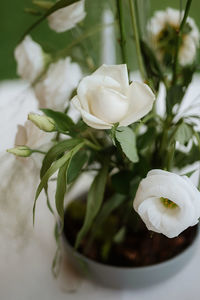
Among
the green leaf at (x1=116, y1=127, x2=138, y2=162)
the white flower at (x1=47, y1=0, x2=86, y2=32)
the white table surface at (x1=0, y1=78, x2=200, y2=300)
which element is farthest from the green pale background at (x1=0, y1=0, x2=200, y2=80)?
the green leaf at (x1=116, y1=127, x2=138, y2=162)

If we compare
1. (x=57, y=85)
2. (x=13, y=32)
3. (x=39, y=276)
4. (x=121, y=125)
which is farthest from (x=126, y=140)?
(x=13, y=32)

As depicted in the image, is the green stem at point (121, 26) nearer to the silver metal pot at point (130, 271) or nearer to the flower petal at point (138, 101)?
the flower petal at point (138, 101)

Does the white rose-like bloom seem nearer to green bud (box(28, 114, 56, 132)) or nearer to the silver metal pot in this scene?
green bud (box(28, 114, 56, 132))

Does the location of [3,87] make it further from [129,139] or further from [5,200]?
[129,139]

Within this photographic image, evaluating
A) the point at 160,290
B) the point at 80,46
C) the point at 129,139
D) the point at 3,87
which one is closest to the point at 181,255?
the point at 160,290

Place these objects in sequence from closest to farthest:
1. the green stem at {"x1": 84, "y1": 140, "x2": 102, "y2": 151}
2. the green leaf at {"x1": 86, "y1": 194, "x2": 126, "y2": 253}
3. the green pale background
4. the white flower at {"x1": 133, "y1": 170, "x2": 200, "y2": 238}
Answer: the white flower at {"x1": 133, "y1": 170, "x2": 200, "y2": 238} → the green stem at {"x1": 84, "y1": 140, "x2": 102, "y2": 151} → the green leaf at {"x1": 86, "y1": 194, "x2": 126, "y2": 253} → the green pale background

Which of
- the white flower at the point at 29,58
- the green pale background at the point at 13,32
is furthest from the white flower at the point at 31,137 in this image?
the green pale background at the point at 13,32
